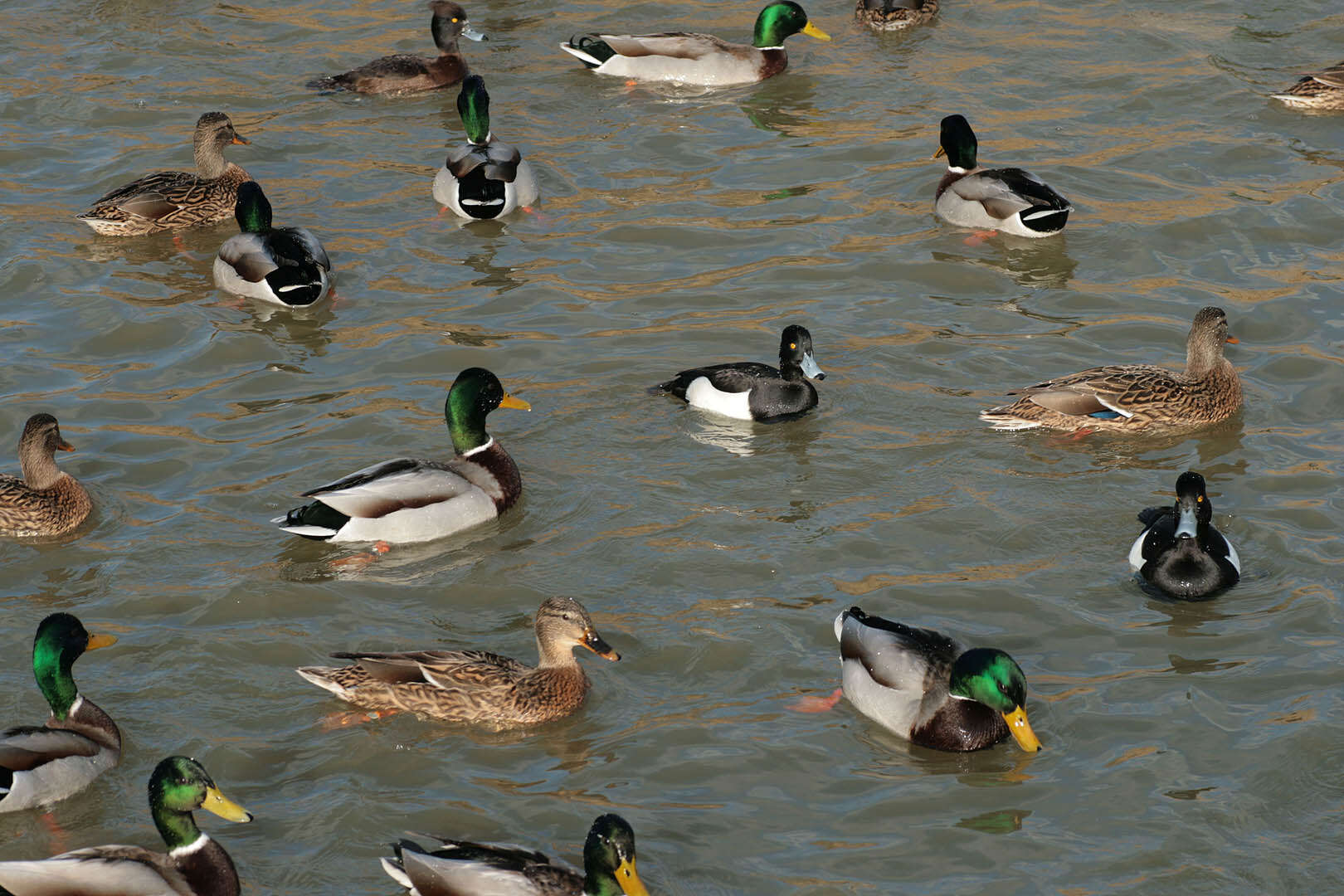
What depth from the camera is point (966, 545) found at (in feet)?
29.8

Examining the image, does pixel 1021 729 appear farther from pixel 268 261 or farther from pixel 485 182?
pixel 485 182

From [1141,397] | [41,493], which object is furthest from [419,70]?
[1141,397]

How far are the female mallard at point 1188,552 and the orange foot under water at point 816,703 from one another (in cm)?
177

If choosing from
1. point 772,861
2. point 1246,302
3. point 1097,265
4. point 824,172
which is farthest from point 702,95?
point 772,861

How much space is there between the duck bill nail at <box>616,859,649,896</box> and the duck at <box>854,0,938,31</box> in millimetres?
11657

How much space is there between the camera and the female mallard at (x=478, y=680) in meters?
7.66

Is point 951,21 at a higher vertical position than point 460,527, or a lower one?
higher

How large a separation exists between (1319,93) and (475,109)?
22.7ft

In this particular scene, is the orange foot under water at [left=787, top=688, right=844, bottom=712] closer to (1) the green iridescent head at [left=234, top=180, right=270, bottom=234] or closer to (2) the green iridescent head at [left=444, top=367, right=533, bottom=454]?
(2) the green iridescent head at [left=444, top=367, right=533, bottom=454]

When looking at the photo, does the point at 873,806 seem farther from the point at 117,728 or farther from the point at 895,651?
the point at 117,728

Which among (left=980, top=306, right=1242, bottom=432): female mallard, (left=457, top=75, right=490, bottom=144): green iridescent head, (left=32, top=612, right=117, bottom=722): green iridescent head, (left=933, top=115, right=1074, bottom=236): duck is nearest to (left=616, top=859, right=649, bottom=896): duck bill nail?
(left=32, top=612, right=117, bottom=722): green iridescent head

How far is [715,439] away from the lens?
→ 10383 millimetres

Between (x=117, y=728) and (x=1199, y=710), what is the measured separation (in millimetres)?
4808

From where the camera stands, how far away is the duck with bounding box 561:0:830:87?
1586 centimetres
